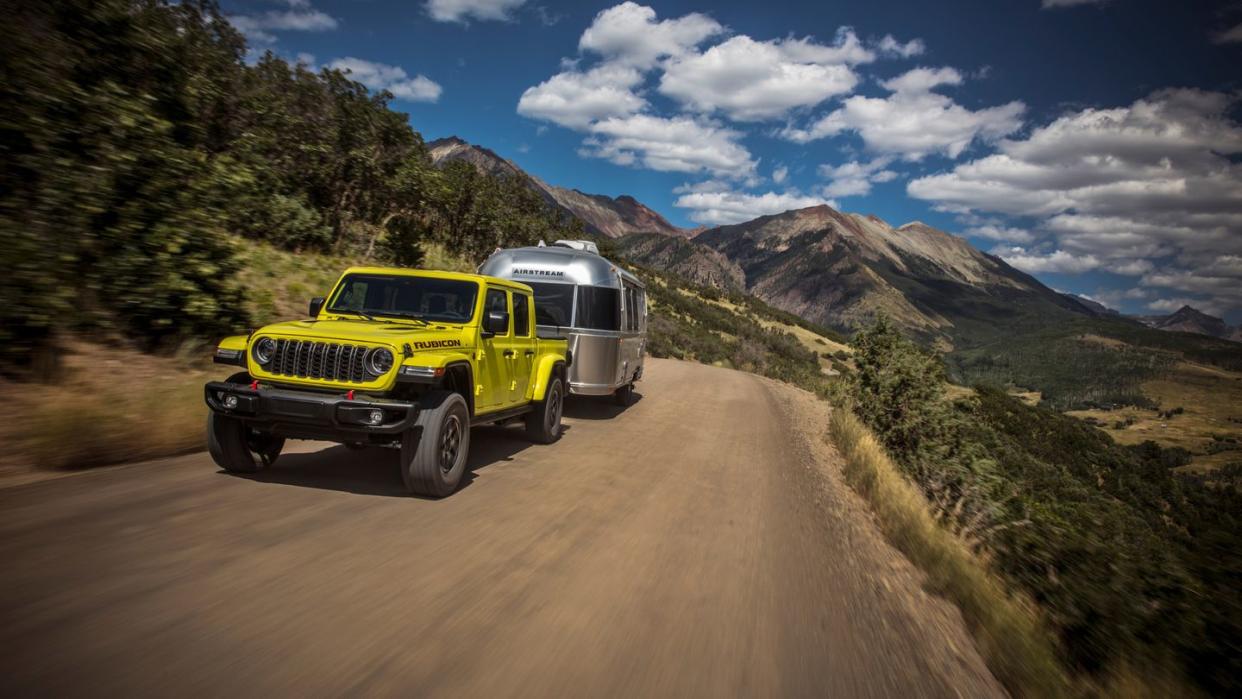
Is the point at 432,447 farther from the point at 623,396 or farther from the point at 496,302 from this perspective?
the point at 623,396

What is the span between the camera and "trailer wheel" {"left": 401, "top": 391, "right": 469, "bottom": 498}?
5188 mm

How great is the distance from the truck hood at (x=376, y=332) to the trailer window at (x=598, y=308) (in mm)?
4121

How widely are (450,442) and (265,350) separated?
1747mm

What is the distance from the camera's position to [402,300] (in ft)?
→ 21.0

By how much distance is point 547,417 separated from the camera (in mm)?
8289

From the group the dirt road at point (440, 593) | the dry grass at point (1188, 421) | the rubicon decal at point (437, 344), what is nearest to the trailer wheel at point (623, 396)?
the dirt road at point (440, 593)

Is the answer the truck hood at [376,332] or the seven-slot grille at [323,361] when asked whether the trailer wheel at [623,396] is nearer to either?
the truck hood at [376,332]

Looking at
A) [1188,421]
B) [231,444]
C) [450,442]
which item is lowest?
[1188,421]

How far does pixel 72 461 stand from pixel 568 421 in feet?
22.0

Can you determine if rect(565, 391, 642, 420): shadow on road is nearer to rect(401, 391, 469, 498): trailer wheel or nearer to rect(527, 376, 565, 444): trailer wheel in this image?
rect(527, 376, 565, 444): trailer wheel

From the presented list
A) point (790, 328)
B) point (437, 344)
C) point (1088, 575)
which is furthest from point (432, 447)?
point (790, 328)

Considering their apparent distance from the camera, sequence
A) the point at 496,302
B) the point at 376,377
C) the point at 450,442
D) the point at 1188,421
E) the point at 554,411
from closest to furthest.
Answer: the point at 376,377, the point at 450,442, the point at 496,302, the point at 554,411, the point at 1188,421

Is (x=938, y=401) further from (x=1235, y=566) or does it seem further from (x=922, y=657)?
(x=922, y=657)

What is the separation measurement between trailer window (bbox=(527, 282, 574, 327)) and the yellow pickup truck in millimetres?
3368
